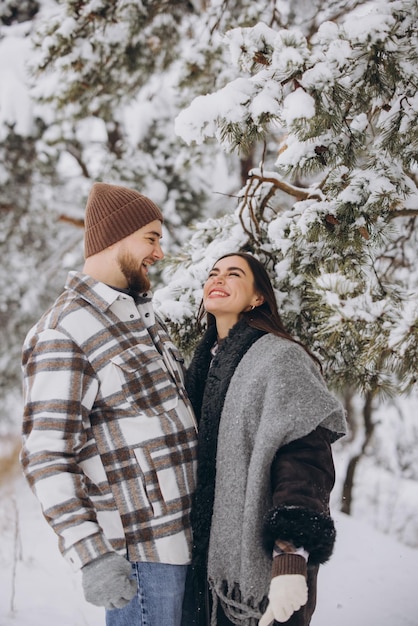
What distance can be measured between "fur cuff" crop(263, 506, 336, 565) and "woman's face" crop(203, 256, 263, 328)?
83 cm

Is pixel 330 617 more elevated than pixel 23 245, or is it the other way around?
pixel 23 245

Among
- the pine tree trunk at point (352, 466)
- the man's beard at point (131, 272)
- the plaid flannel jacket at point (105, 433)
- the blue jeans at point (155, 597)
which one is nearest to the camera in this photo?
the plaid flannel jacket at point (105, 433)

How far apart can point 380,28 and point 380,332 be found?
959mm

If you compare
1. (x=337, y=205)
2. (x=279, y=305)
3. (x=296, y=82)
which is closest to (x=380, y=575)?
(x=279, y=305)

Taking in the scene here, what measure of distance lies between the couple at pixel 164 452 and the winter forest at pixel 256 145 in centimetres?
34

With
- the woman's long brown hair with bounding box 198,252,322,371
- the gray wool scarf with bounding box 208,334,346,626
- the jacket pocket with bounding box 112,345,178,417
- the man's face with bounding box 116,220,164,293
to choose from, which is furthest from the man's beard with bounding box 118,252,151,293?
the gray wool scarf with bounding box 208,334,346,626

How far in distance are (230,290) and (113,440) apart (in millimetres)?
759

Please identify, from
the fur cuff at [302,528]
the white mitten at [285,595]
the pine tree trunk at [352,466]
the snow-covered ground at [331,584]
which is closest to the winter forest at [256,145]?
the pine tree trunk at [352,466]

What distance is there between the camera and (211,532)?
1.85 metres

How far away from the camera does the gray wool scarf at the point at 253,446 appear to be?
1.71 metres

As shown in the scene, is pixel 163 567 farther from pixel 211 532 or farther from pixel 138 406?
pixel 138 406

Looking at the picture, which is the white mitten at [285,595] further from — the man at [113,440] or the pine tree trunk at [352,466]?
the pine tree trunk at [352,466]

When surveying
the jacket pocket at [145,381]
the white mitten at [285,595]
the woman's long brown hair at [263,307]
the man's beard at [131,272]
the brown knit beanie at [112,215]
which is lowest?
the white mitten at [285,595]

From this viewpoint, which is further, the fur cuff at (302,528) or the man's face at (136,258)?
the man's face at (136,258)
